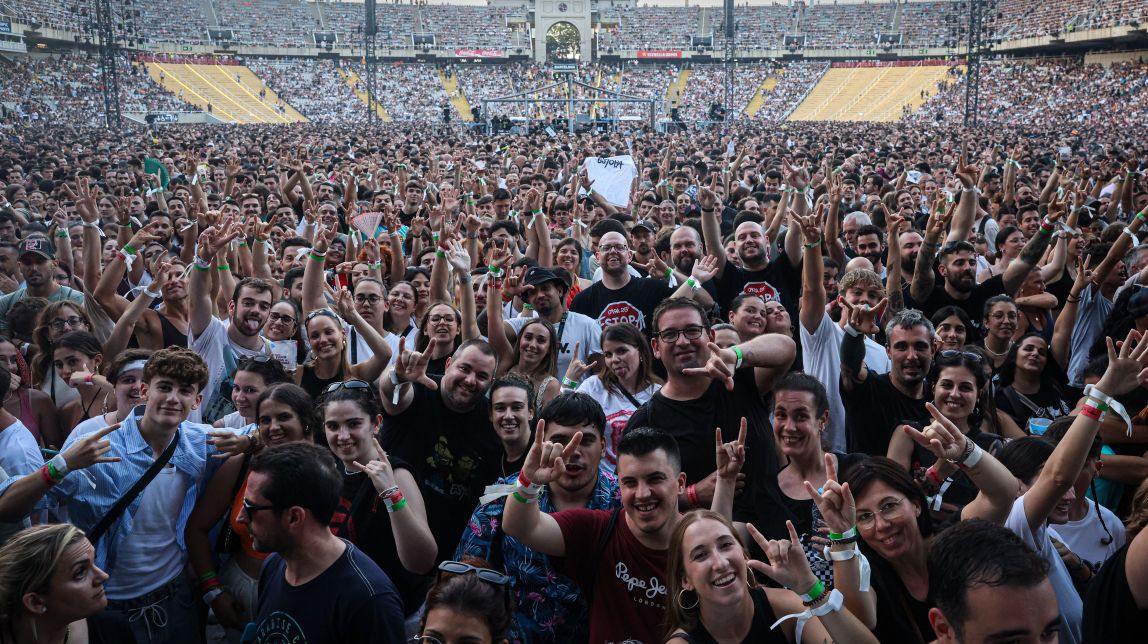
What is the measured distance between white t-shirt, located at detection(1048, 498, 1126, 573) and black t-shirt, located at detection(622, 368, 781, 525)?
1.12m

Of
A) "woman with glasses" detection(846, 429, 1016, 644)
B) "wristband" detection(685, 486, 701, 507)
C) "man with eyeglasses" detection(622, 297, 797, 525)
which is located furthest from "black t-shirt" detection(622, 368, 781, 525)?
"woman with glasses" detection(846, 429, 1016, 644)

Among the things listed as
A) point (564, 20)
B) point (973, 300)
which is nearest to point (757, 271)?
point (973, 300)

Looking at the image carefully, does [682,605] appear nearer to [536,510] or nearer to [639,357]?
[536,510]

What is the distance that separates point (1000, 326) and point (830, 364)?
1492 mm

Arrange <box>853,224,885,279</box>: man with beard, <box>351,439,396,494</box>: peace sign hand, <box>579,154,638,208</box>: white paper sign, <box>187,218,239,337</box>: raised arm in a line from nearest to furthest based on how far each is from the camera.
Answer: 1. <box>351,439,396,494</box>: peace sign hand
2. <box>187,218,239,337</box>: raised arm
3. <box>853,224,885,279</box>: man with beard
4. <box>579,154,638,208</box>: white paper sign

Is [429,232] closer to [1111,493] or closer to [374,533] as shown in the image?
[374,533]

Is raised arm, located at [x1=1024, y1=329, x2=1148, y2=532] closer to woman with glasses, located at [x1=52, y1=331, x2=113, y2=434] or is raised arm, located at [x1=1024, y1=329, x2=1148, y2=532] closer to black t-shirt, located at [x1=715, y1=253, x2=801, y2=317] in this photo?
black t-shirt, located at [x1=715, y1=253, x2=801, y2=317]

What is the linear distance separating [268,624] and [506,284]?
3132 mm

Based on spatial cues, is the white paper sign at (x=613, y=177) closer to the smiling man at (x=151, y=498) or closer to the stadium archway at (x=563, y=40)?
the smiling man at (x=151, y=498)

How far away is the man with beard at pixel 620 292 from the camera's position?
624 centimetres

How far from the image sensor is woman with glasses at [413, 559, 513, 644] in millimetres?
2846

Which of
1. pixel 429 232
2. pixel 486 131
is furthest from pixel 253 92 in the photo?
pixel 429 232

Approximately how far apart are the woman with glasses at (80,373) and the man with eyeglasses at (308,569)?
2008 millimetres

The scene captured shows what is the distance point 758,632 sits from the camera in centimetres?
278
